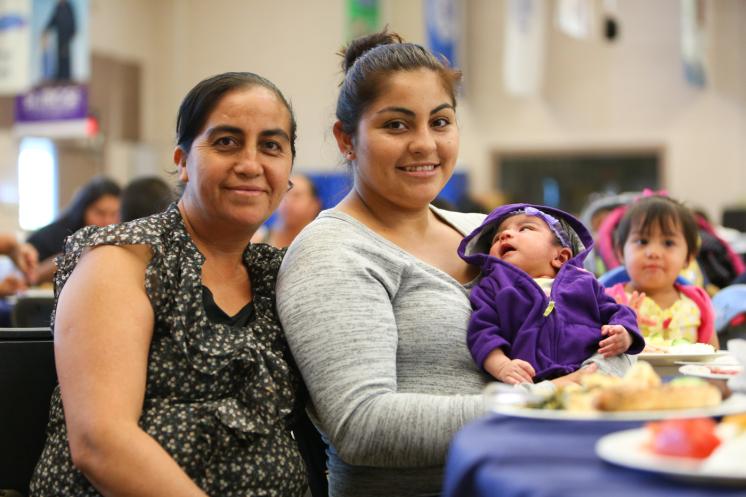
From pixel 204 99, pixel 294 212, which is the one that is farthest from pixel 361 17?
pixel 204 99

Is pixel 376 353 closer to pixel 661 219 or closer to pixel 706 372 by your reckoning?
pixel 706 372

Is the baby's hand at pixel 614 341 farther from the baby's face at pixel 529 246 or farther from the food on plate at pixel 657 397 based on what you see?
the food on plate at pixel 657 397

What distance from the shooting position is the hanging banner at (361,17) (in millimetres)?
10508

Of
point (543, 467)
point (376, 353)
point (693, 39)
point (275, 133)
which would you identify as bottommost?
Answer: point (376, 353)

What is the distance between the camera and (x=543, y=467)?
3.32ft

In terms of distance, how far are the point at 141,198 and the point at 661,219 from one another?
264 cm

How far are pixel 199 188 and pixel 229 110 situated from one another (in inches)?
6.7

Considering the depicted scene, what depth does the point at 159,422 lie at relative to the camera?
1730 mm

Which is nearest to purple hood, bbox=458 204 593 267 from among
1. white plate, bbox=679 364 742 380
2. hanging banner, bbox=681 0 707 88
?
white plate, bbox=679 364 742 380

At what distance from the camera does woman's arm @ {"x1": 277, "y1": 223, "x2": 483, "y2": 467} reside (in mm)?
1718

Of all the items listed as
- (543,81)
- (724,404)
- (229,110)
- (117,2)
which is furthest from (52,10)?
(724,404)

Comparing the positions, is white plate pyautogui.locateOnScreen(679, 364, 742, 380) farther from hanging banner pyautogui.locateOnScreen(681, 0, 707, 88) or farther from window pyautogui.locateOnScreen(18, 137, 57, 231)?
window pyautogui.locateOnScreen(18, 137, 57, 231)

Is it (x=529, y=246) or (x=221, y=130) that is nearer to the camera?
(x=221, y=130)

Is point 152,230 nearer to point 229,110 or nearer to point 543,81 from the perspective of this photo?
point 229,110
